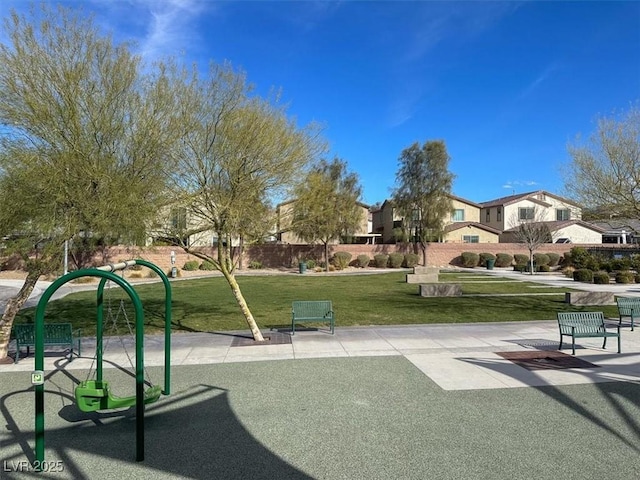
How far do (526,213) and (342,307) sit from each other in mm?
45812

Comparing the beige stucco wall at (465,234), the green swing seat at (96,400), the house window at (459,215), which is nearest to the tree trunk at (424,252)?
the beige stucco wall at (465,234)

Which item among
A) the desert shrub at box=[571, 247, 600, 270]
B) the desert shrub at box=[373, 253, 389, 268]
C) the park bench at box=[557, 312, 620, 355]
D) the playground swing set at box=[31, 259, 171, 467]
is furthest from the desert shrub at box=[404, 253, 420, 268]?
the playground swing set at box=[31, 259, 171, 467]

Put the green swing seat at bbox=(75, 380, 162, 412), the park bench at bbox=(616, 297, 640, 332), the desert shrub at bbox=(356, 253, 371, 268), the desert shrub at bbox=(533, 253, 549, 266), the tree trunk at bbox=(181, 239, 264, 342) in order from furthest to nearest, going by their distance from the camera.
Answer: the desert shrub at bbox=(356, 253, 371, 268), the desert shrub at bbox=(533, 253, 549, 266), the park bench at bbox=(616, 297, 640, 332), the tree trunk at bbox=(181, 239, 264, 342), the green swing seat at bbox=(75, 380, 162, 412)

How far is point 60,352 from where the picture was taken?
930 cm

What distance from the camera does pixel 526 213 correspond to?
2127 inches

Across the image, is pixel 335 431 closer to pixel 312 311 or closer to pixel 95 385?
pixel 95 385

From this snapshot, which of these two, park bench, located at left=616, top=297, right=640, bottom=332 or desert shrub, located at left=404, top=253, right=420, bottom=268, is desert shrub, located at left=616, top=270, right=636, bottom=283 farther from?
desert shrub, located at left=404, top=253, right=420, bottom=268

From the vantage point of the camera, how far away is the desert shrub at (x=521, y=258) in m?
42.0

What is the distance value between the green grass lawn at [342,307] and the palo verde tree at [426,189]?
19282mm

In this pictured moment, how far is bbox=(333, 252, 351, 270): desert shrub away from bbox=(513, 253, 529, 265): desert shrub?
54.4 ft

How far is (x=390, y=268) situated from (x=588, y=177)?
2930 cm

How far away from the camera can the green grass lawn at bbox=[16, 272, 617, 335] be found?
43.4ft

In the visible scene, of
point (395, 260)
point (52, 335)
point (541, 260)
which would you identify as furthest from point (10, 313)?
point (541, 260)

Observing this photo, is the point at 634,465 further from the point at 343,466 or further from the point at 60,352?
the point at 60,352
